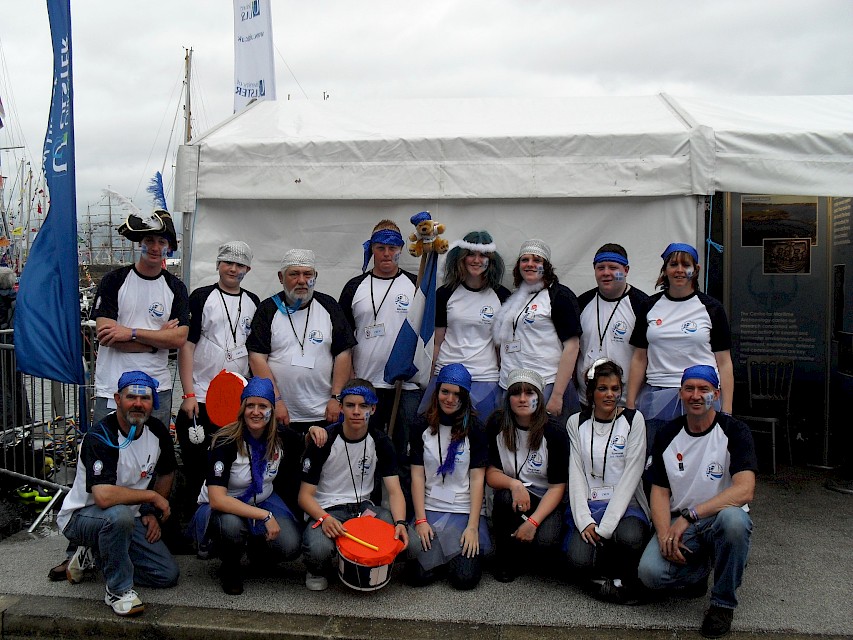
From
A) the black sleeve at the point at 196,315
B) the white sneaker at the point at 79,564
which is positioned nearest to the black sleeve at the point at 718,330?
the black sleeve at the point at 196,315

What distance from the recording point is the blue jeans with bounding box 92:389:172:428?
445 centimetres

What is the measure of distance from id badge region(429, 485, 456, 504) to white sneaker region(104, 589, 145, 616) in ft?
5.22

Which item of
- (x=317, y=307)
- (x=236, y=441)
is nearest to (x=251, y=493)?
(x=236, y=441)

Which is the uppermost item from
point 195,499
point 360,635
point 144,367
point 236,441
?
point 144,367

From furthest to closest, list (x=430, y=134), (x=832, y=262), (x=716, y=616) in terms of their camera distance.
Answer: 1. (x=832, y=262)
2. (x=430, y=134)
3. (x=716, y=616)

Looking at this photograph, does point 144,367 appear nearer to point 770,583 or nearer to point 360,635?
point 360,635

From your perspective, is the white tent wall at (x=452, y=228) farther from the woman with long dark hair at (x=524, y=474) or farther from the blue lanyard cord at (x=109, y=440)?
the blue lanyard cord at (x=109, y=440)

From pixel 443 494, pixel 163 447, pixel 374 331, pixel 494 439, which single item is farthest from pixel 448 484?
pixel 163 447

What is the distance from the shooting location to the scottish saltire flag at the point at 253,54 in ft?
39.6

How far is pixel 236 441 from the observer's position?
4.07m

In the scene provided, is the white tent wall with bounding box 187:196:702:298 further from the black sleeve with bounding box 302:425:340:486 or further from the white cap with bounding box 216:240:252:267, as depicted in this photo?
the black sleeve with bounding box 302:425:340:486

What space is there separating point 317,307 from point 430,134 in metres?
1.50

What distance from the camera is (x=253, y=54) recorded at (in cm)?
1218

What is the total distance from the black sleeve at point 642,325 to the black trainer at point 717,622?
142 cm
